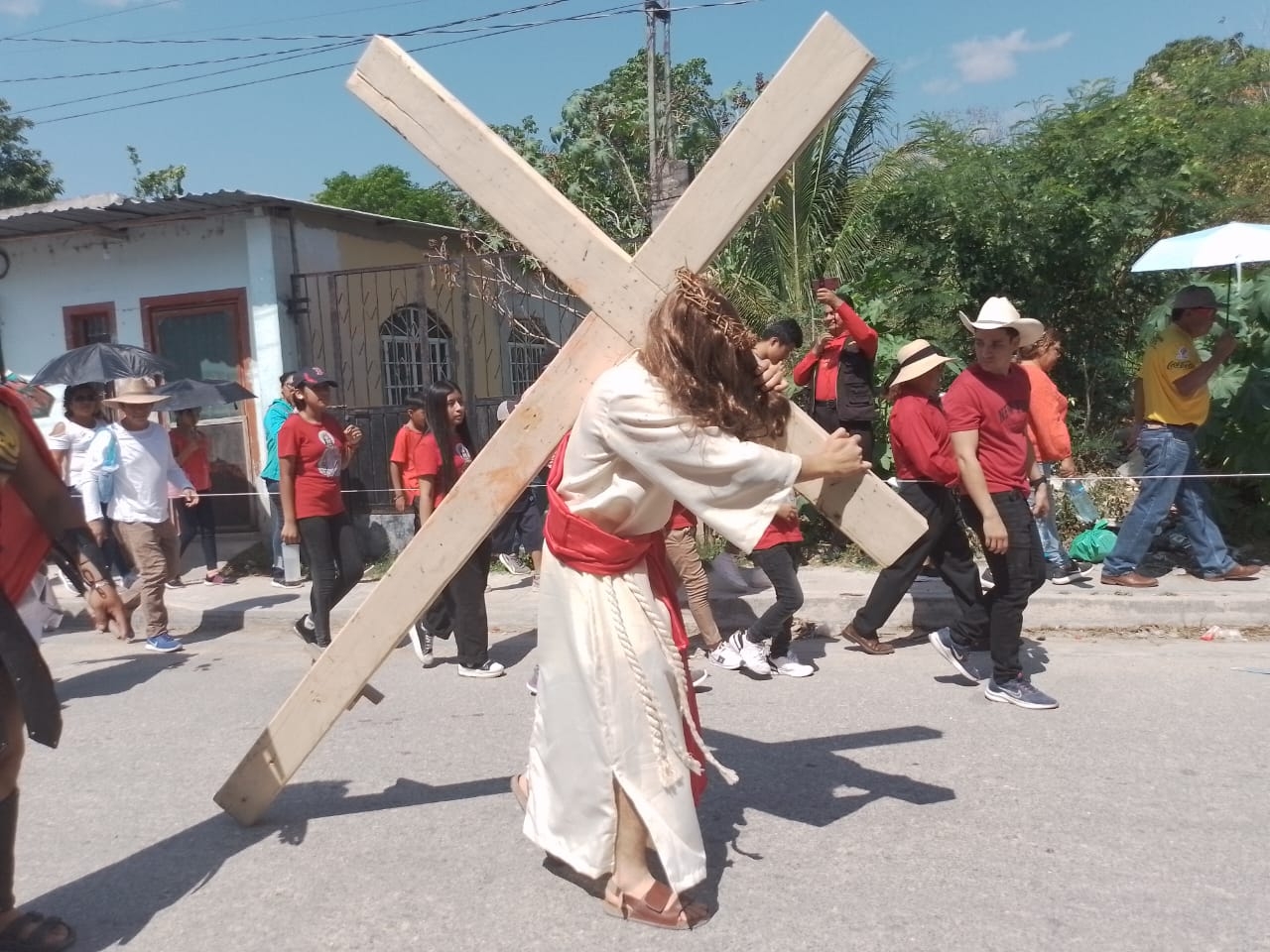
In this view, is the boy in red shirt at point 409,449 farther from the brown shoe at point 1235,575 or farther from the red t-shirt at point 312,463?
the brown shoe at point 1235,575

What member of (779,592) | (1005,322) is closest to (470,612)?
(779,592)

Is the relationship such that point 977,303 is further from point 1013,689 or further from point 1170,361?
point 1013,689

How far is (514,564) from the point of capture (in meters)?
8.88

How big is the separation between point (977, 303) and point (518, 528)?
4716mm

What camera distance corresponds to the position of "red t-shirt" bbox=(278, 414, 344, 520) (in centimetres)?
608

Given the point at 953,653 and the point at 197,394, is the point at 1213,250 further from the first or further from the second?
the point at 197,394

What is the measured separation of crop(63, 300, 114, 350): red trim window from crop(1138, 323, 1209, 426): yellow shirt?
32.2 ft

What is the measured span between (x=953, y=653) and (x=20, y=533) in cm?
420

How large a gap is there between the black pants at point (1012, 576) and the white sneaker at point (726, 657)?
137 centimetres

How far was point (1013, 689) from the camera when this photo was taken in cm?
486

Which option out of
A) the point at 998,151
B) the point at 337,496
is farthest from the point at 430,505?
the point at 998,151

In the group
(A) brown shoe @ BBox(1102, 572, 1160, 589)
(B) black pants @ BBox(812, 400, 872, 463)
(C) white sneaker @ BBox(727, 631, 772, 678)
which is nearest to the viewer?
(C) white sneaker @ BBox(727, 631, 772, 678)

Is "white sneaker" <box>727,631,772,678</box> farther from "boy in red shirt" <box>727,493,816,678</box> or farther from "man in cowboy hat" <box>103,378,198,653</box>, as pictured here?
"man in cowboy hat" <box>103,378,198,653</box>

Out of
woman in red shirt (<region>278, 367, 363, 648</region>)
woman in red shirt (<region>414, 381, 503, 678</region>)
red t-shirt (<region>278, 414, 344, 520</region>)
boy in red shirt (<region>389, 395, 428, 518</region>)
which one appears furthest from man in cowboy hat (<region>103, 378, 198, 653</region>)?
woman in red shirt (<region>414, 381, 503, 678</region>)
